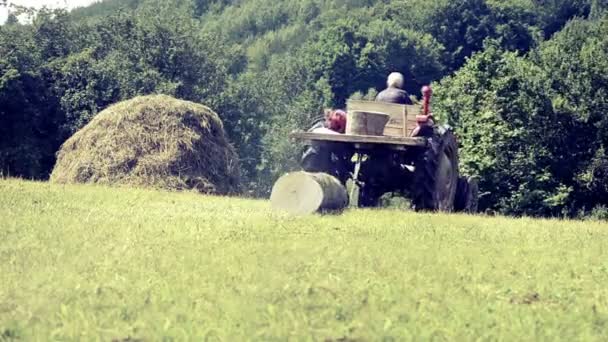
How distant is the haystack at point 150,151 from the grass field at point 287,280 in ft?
32.4

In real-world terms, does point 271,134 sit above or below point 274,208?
below

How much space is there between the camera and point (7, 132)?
126ft

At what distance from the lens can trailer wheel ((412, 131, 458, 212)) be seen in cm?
1933

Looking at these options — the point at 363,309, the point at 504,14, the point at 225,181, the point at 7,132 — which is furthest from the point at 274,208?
the point at 504,14

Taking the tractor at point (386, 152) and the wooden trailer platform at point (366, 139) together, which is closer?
the wooden trailer platform at point (366, 139)

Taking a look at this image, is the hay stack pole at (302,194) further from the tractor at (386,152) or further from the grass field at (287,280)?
the tractor at (386,152)

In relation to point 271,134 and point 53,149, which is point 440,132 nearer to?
point 53,149

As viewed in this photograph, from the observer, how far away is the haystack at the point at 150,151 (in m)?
25.0

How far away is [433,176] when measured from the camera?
19.5m

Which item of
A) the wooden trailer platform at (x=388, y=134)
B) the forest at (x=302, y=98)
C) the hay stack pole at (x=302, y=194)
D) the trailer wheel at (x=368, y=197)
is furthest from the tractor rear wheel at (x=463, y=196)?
the hay stack pole at (x=302, y=194)

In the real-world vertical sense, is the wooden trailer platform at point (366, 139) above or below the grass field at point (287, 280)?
above

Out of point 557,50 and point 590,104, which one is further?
point 557,50

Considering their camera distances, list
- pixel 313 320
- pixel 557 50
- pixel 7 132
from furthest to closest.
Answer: pixel 557 50, pixel 7 132, pixel 313 320

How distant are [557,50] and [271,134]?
31.2 meters
